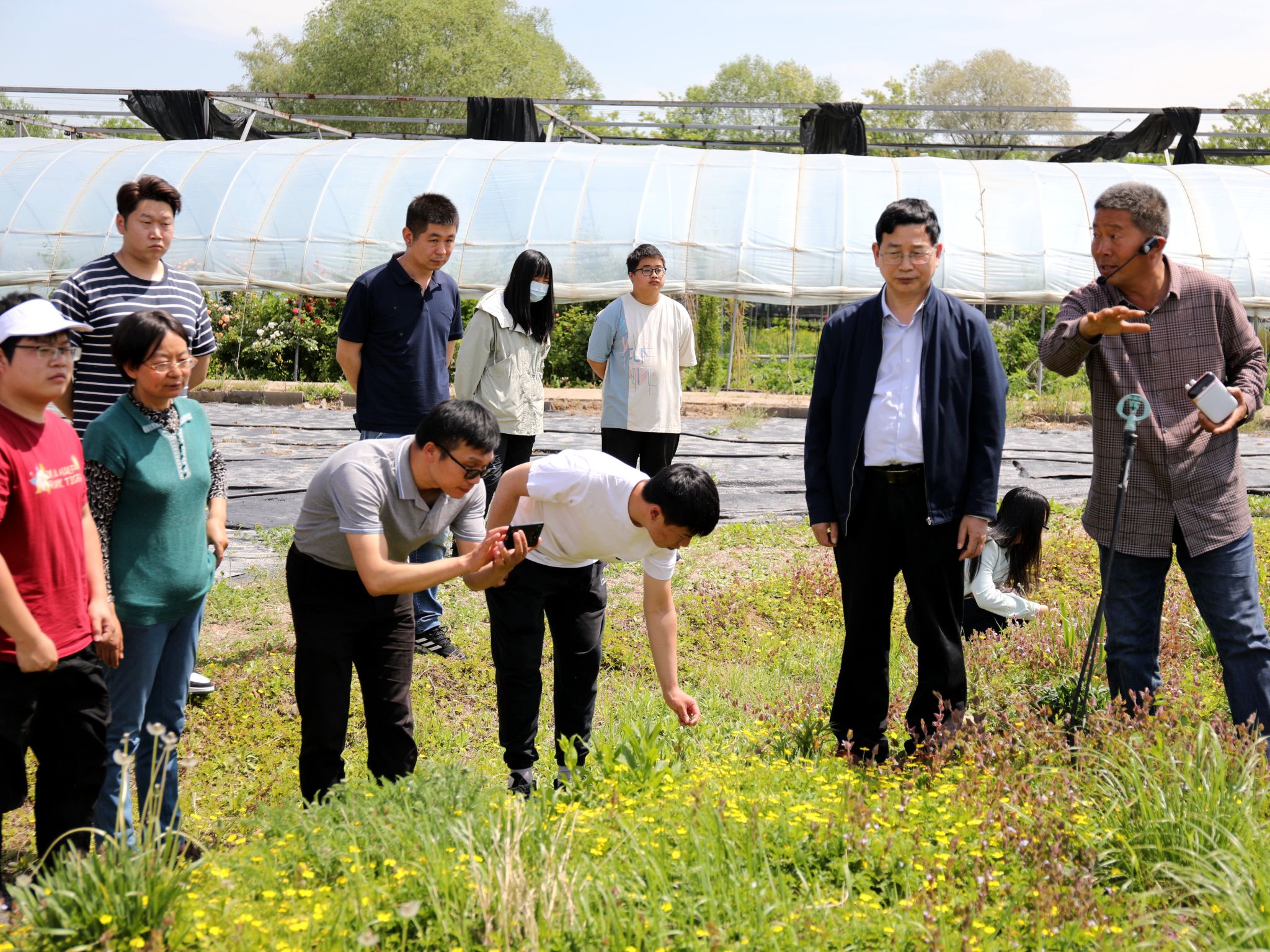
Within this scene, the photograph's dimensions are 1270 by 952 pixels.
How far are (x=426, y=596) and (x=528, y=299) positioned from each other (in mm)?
1564

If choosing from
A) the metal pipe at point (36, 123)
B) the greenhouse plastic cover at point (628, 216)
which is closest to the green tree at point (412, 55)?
the metal pipe at point (36, 123)

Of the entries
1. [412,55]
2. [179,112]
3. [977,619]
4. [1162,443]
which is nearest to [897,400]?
[1162,443]

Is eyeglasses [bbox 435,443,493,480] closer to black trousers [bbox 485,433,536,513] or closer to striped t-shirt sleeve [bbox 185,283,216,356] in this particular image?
striped t-shirt sleeve [bbox 185,283,216,356]

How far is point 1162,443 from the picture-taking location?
11.6ft

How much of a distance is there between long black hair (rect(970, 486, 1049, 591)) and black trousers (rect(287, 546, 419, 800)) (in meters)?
2.77

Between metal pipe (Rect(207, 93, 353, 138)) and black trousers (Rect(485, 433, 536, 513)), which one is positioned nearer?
black trousers (Rect(485, 433, 536, 513))

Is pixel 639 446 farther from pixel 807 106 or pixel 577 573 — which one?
pixel 807 106

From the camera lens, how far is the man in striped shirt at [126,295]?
3781 millimetres

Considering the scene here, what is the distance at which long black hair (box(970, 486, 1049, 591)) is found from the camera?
5.05m

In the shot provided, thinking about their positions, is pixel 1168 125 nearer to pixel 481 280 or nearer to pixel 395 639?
pixel 481 280

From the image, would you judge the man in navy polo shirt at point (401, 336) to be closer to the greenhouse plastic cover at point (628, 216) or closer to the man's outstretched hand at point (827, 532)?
the man's outstretched hand at point (827, 532)

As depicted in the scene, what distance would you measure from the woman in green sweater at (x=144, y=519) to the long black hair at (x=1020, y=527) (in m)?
3.37

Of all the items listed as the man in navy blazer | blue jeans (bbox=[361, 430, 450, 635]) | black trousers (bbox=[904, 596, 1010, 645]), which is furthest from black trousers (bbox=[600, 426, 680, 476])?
the man in navy blazer

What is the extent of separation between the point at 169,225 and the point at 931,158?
15335 mm
